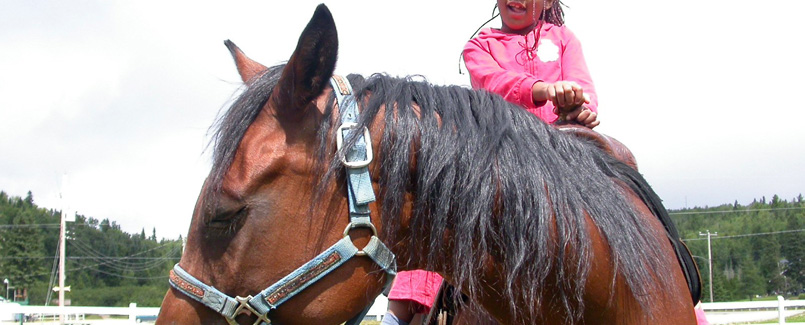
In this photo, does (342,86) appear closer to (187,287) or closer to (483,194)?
(483,194)

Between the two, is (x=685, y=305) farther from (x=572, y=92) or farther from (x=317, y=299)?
(x=317, y=299)

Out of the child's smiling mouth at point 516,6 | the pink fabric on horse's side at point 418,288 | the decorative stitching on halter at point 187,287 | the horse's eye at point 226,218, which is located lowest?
the pink fabric on horse's side at point 418,288

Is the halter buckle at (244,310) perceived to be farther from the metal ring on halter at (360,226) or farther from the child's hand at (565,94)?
the child's hand at (565,94)

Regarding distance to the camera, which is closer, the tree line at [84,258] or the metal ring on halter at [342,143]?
the metal ring on halter at [342,143]

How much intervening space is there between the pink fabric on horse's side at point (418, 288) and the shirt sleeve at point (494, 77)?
0.80 meters

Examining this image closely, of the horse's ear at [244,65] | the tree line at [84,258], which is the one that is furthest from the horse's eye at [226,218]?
the tree line at [84,258]

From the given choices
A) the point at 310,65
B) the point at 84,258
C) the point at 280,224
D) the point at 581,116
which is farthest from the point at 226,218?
the point at 84,258

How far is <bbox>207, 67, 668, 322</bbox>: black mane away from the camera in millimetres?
1803

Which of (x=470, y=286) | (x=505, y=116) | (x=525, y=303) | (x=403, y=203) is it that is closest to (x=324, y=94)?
(x=403, y=203)

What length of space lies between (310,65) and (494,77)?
1285mm

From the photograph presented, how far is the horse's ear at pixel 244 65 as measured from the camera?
2265 mm

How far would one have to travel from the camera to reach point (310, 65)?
5.75 ft

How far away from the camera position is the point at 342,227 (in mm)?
1747

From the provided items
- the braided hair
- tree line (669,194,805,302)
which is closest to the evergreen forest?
tree line (669,194,805,302)
